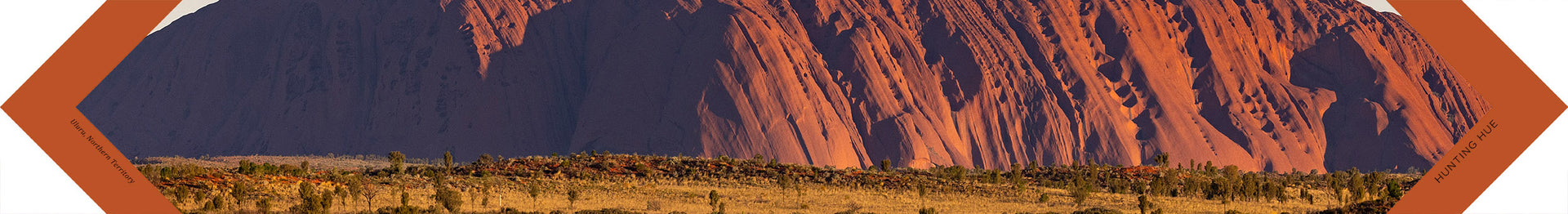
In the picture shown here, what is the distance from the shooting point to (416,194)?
62250mm

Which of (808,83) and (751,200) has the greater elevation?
(751,200)

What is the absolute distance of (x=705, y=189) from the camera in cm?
6862

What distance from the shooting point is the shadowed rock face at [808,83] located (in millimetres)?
138000

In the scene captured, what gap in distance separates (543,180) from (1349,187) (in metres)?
36.9

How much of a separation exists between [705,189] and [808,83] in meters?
73.0

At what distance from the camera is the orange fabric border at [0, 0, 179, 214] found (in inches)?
1463

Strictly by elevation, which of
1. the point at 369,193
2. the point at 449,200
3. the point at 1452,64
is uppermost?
the point at 1452,64

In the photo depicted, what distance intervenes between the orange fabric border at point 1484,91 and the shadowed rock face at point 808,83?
90.1 meters

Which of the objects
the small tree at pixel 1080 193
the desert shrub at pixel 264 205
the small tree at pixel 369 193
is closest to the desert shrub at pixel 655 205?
the small tree at pixel 369 193

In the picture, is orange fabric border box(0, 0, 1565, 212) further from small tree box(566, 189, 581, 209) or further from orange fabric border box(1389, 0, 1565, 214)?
small tree box(566, 189, 581, 209)

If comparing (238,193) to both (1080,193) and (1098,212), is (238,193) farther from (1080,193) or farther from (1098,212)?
(1080,193)

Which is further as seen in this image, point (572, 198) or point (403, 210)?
point (572, 198)

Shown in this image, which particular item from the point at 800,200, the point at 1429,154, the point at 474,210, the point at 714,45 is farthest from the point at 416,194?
the point at 1429,154

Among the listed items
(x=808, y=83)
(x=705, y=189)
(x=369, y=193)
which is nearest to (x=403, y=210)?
(x=369, y=193)
